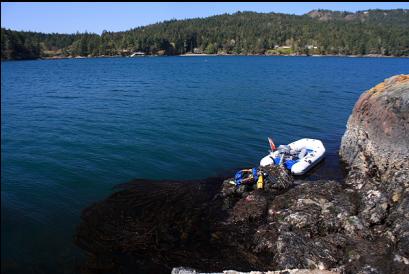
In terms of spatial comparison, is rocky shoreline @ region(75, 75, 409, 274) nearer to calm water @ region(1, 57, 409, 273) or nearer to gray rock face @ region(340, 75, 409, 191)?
gray rock face @ region(340, 75, 409, 191)

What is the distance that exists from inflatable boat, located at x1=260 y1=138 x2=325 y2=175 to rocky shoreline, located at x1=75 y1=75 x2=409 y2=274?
1761 millimetres

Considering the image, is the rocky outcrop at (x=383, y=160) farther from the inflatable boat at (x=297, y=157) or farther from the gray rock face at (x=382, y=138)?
the inflatable boat at (x=297, y=157)

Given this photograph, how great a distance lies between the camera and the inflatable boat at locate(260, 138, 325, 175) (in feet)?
75.8

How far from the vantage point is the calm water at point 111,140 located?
17.1m

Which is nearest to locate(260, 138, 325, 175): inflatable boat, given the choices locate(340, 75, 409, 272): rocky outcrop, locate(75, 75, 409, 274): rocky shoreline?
locate(75, 75, 409, 274): rocky shoreline

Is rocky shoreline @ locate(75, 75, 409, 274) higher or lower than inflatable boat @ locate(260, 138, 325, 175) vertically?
lower

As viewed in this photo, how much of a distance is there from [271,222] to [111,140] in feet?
54.4

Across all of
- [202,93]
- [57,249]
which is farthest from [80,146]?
[202,93]

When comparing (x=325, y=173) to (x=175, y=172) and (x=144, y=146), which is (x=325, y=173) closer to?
(x=175, y=172)

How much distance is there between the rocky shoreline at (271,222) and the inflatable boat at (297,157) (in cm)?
176

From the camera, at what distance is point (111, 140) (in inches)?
1148

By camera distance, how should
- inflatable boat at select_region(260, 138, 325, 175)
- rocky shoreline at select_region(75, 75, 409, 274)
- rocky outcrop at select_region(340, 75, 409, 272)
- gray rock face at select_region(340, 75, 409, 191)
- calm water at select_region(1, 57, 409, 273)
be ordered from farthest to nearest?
inflatable boat at select_region(260, 138, 325, 175) → gray rock face at select_region(340, 75, 409, 191) → calm water at select_region(1, 57, 409, 273) → rocky outcrop at select_region(340, 75, 409, 272) → rocky shoreline at select_region(75, 75, 409, 274)

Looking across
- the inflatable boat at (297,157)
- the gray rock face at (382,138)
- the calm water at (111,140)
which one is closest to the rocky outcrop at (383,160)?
the gray rock face at (382,138)

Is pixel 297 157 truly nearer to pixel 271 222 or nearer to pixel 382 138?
pixel 382 138
